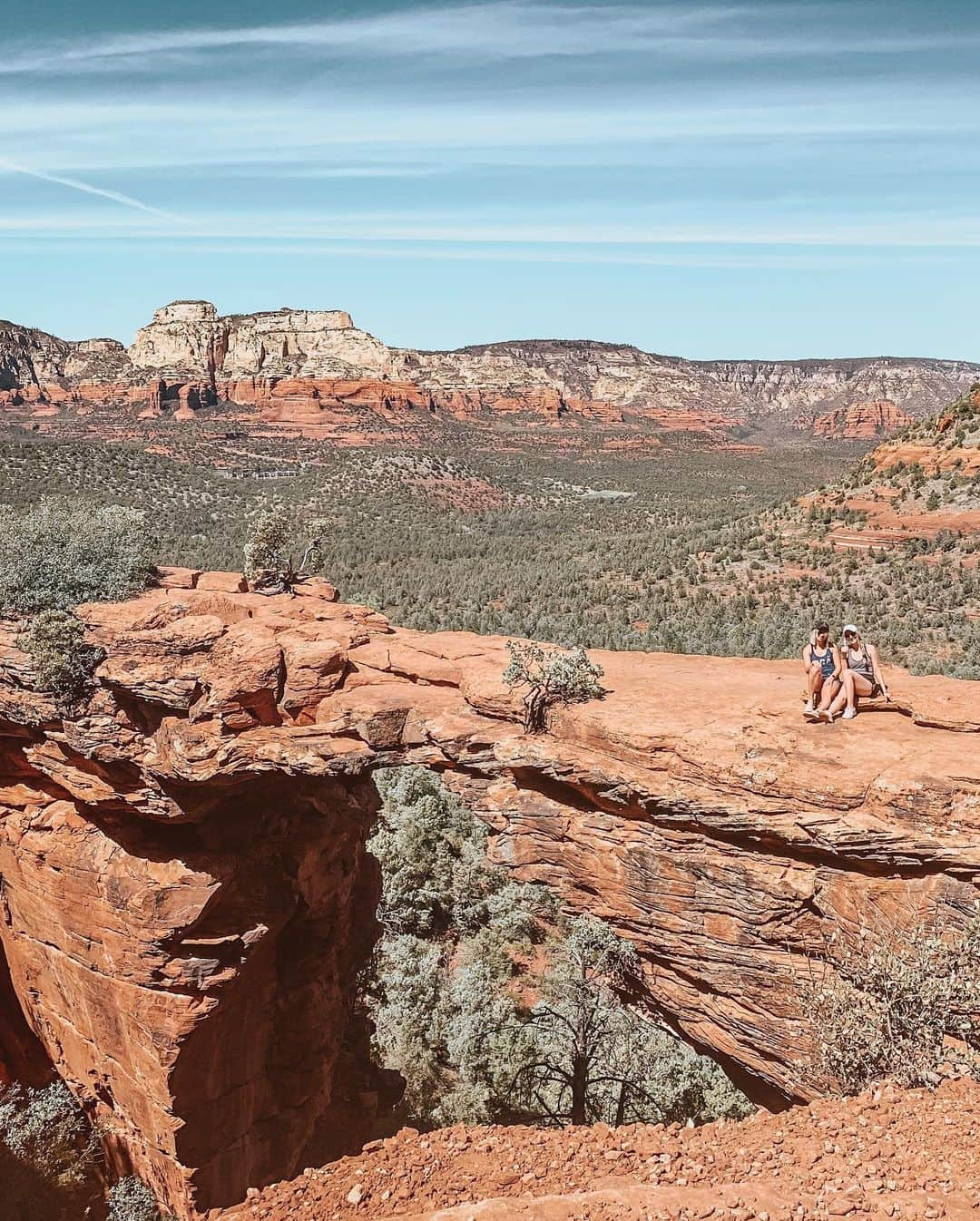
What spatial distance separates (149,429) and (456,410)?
5983 cm

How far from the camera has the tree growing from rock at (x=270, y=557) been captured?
1241 cm

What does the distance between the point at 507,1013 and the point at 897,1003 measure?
7.89 meters

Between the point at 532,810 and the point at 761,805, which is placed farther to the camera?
the point at 532,810

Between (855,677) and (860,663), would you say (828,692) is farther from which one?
(860,663)

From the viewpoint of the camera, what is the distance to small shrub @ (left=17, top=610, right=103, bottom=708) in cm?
827

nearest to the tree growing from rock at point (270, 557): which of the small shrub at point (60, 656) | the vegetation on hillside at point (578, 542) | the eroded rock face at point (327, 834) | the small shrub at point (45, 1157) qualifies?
the eroded rock face at point (327, 834)

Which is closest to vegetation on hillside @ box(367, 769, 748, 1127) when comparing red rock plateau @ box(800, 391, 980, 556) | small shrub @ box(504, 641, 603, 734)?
small shrub @ box(504, 641, 603, 734)

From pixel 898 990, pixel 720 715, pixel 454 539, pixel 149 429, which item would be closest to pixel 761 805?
pixel 720 715

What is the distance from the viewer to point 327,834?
33.4 feet

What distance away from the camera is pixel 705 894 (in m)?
6.79

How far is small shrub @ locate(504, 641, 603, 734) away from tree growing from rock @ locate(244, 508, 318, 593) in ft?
18.7

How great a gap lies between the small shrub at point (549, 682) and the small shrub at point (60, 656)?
462cm

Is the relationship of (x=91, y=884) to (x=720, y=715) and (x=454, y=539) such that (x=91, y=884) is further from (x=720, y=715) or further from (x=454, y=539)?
(x=454, y=539)

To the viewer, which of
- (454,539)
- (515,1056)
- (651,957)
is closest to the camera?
(651,957)
